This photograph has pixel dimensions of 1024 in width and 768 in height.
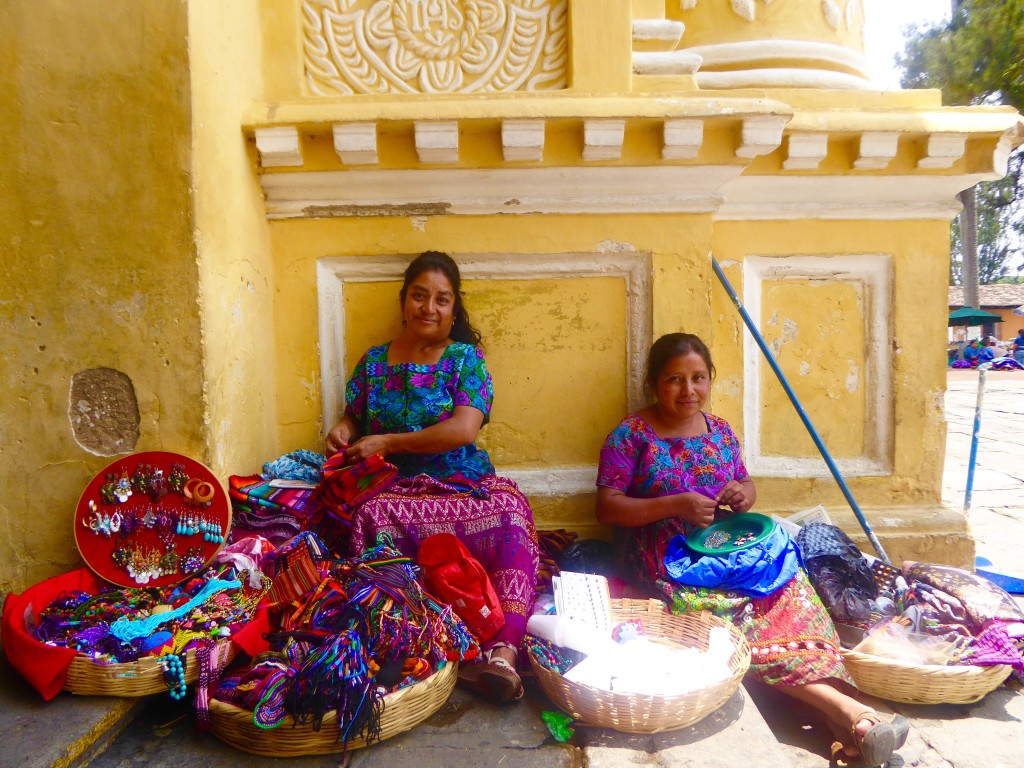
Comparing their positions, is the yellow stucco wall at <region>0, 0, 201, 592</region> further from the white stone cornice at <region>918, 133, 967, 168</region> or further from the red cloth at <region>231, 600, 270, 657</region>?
the white stone cornice at <region>918, 133, 967, 168</region>

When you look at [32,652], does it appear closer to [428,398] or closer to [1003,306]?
[428,398]

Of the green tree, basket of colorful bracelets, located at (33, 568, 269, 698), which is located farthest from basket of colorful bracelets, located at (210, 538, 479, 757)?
the green tree

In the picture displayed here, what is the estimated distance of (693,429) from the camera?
2.99 meters

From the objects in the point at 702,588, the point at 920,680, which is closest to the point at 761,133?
the point at 702,588

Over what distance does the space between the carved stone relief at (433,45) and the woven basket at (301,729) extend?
2592 mm

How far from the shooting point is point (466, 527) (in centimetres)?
257

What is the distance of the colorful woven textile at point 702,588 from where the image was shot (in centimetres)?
238

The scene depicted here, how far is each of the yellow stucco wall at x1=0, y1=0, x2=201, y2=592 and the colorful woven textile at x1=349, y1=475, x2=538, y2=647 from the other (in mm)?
693

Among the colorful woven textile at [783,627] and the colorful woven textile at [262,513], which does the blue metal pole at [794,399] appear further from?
the colorful woven textile at [262,513]

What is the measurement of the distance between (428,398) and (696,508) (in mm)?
1206

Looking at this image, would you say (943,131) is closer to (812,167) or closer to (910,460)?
(812,167)

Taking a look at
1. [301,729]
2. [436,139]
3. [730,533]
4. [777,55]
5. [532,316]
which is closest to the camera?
[301,729]

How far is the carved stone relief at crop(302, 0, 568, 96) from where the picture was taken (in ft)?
10.1

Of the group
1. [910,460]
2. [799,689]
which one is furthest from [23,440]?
[910,460]
